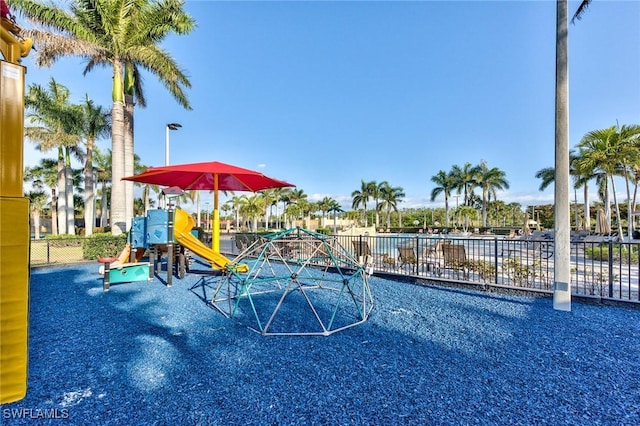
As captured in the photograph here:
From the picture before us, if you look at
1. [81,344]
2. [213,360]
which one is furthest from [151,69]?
[213,360]

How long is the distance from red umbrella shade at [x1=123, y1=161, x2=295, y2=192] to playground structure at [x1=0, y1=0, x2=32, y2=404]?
16.9 ft

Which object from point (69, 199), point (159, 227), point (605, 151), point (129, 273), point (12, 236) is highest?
point (605, 151)

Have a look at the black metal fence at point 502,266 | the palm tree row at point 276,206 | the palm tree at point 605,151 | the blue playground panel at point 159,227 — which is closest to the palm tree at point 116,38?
the black metal fence at point 502,266

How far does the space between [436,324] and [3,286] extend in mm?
4725

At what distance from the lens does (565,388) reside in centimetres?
273

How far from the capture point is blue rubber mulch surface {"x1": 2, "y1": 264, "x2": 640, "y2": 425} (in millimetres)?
2393

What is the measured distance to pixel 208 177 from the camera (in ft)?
29.9

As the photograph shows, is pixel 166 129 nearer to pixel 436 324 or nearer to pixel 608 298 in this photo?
pixel 436 324

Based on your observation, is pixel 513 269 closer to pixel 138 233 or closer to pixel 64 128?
pixel 138 233

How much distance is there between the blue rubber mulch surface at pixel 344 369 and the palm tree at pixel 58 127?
→ 20.9 m

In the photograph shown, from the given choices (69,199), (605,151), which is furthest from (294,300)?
(69,199)

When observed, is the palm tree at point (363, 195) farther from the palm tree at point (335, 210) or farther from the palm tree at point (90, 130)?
the palm tree at point (90, 130)

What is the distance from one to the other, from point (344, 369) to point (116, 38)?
14376 mm

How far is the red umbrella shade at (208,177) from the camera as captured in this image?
6867 mm
